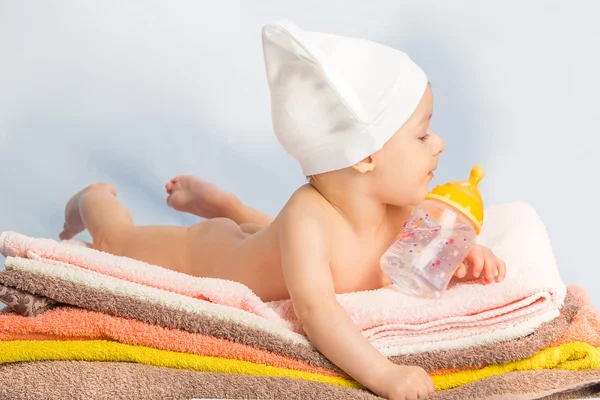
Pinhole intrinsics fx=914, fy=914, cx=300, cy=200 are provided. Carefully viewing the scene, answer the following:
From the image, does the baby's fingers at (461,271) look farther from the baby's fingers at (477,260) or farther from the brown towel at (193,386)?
the brown towel at (193,386)

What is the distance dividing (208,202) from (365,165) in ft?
2.61

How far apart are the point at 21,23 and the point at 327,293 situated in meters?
2.10

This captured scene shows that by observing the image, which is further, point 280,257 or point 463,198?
point 280,257

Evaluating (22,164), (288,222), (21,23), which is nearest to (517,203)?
(288,222)

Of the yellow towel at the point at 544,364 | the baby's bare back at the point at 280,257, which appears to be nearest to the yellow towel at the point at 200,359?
the yellow towel at the point at 544,364

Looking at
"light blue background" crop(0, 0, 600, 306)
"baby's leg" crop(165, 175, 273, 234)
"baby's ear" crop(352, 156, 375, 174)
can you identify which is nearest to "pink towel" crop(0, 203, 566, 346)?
"baby's ear" crop(352, 156, 375, 174)

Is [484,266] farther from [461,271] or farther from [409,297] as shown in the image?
[409,297]

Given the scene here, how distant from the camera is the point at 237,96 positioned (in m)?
3.27

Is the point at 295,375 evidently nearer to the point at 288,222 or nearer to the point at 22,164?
the point at 288,222

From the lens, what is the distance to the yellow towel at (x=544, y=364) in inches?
61.1

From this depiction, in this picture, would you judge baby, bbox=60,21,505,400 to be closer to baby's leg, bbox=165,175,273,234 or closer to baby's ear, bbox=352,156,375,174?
baby's ear, bbox=352,156,375,174

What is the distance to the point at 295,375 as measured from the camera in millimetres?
1548

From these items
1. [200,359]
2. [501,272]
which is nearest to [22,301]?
[200,359]

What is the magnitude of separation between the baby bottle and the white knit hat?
165 mm
